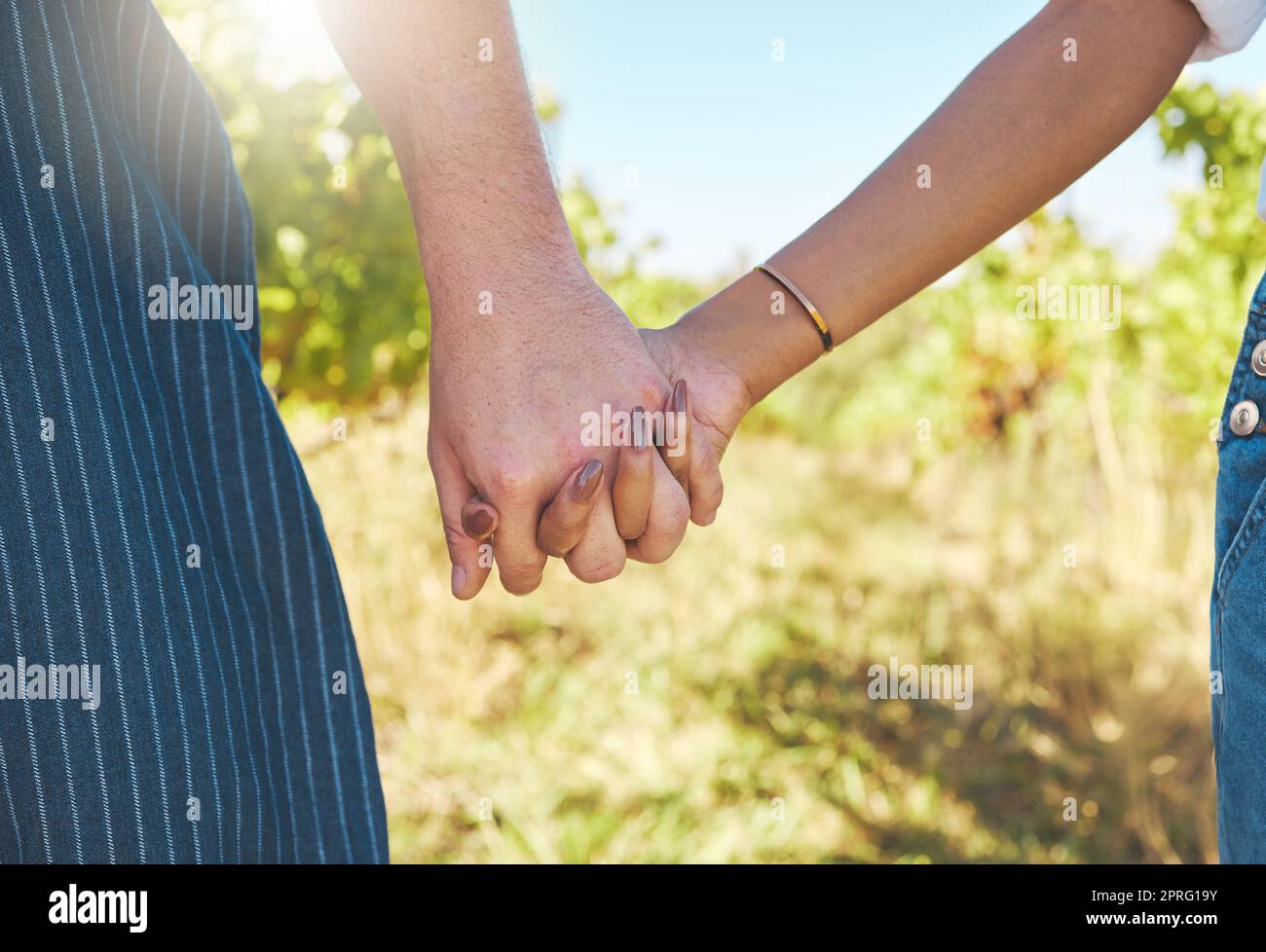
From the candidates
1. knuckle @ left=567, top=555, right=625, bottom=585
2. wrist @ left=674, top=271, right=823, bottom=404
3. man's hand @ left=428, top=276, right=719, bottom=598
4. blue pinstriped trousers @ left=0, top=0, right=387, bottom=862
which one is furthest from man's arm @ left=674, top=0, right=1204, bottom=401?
blue pinstriped trousers @ left=0, top=0, right=387, bottom=862

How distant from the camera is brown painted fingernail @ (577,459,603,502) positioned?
0.97 meters

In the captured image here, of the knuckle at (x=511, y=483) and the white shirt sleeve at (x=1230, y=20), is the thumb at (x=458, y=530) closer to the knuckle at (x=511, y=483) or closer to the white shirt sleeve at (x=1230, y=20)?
the knuckle at (x=511, y=483)

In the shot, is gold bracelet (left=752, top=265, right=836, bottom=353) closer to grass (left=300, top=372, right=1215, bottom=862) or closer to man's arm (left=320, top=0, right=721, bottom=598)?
man's arm (left=320, top=0, right=721, bottom=598)

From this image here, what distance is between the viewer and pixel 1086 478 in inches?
178

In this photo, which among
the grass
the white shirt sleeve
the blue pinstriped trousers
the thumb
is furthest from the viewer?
the grass

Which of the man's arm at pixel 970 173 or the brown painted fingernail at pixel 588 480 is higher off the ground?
the man's arm at pixel 970 173

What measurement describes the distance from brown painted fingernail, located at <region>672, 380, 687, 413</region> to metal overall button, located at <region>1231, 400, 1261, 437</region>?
0.49 m

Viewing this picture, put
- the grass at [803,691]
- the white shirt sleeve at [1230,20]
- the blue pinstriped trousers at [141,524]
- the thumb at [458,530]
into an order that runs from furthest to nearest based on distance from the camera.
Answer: the grass at [803,691] < the thumb at [458,530] < the white shirt sleeve at [1230,20] < the blue pinstriped trousers at [141,524]

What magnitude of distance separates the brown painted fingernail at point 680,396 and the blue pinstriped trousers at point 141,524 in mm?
385

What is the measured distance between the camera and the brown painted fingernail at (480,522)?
3.27 feet

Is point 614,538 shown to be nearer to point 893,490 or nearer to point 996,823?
point 996,823

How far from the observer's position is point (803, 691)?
3.97m

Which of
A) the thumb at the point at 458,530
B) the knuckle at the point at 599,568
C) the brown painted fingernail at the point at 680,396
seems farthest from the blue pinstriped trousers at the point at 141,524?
the brown painted fingernail at the point at 680,396

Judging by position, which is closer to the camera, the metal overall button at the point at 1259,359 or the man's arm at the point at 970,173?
the metal overall button at the point at 1259,359
